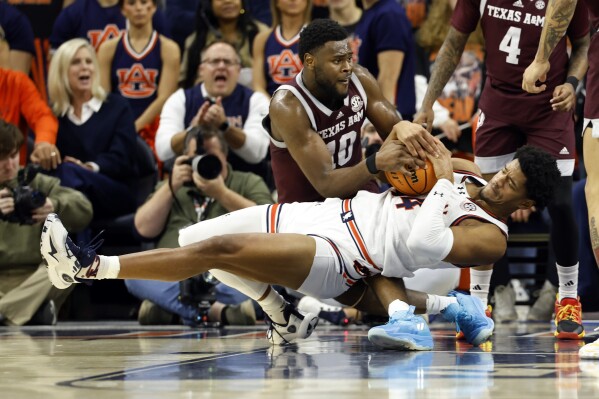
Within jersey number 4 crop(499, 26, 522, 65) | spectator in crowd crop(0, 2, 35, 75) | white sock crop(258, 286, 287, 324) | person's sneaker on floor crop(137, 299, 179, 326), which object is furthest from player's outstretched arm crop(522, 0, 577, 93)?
spectator in crowd crop(0, 2, 35, 75)

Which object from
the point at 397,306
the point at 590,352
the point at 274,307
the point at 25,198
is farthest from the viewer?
the point at 25,198

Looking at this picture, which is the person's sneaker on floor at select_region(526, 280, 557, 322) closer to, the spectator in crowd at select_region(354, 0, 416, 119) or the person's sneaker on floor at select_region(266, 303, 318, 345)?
the spectator in crowd at select_region(354, 0, 416, 119)

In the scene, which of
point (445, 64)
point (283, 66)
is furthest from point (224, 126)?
point (445, 64)

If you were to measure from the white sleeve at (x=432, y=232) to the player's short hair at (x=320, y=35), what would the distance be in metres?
1.10

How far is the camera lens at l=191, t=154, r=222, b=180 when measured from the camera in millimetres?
6891

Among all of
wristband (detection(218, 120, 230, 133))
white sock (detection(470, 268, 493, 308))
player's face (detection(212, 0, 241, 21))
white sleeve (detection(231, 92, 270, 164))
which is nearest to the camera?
white sock (detection(470, 268, 493, 308))

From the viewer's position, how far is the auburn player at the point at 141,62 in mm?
8477

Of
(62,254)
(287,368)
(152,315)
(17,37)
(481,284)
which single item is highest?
(17,37)

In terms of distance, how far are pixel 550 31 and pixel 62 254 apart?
240cm

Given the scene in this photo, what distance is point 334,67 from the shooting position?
539 centimetres

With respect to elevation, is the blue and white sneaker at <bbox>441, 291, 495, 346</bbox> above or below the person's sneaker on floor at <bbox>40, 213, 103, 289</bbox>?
below

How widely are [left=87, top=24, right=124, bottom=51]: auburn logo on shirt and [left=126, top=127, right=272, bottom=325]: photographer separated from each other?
76.4 inches

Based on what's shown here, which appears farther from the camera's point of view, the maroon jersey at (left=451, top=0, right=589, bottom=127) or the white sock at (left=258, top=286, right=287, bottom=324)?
the maroon jersey at (left=451, top=0, right=589, bottom=127)

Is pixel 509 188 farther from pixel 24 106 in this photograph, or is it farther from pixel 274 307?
pixel 24 106
